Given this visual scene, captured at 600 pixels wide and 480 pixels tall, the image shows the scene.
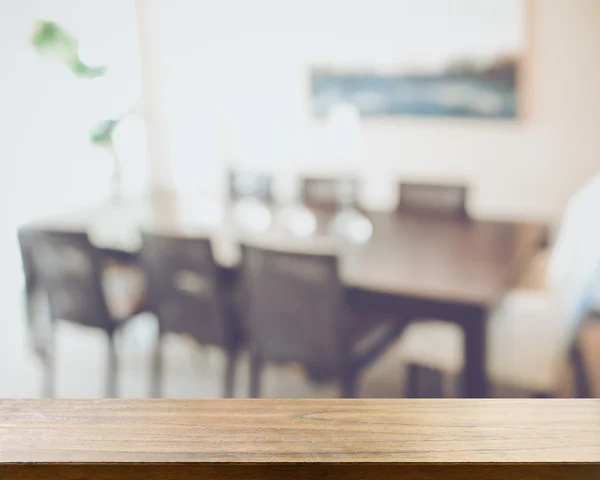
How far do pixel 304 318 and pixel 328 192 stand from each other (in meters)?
0.91

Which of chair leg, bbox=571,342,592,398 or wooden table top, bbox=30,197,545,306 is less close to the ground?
wooden table top, bbox=30,197,545,306

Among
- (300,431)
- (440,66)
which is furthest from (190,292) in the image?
(440,66)

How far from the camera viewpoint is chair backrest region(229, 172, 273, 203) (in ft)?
9.12

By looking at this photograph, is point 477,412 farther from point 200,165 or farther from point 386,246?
point 200,165

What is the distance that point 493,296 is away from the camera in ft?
5.28

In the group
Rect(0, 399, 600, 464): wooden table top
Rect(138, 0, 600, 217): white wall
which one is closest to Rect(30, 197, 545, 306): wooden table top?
Rect(138, 0, 600, 217): white wall

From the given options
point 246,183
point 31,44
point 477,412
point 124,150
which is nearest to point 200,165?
point 124,150

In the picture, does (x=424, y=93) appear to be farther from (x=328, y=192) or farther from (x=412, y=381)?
(x=412, y=381)

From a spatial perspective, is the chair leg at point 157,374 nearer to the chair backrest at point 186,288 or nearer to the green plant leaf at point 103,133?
the chair backrest at point 186,288

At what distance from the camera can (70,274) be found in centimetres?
218

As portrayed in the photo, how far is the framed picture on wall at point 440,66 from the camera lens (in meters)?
3.03

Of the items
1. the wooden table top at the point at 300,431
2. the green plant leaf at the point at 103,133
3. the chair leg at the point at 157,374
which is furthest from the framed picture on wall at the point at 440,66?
the wooden table top at the point at 300,431

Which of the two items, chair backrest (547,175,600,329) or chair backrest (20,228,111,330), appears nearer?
chair backrest (547,175,600,329)

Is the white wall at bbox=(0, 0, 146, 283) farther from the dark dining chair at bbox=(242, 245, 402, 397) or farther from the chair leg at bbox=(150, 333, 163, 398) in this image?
the dark dining chair at bbox=(242, 245, 402, 397)
